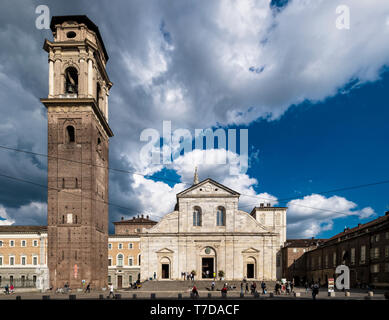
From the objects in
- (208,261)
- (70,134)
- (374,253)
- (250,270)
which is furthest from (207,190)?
(374,253)

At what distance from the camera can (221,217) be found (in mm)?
49219

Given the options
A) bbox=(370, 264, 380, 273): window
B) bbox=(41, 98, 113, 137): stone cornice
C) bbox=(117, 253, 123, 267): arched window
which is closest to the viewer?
bbox=(370, 264, 380, 273): window

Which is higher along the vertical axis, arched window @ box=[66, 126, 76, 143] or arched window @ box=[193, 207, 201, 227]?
arched window @ box=[66, 126, 76, 143]

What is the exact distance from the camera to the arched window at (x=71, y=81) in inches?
1775

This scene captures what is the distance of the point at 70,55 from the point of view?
43.8 metres

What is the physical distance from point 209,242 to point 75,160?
2010 centimetres

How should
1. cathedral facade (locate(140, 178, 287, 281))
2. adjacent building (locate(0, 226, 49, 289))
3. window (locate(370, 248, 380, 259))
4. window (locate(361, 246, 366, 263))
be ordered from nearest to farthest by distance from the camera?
window (locate(370, 248, 380, 259)) < window (locate(361, 246, 366, 263)) < cathedral facade (locate(140, 178, 287, 281)) < adjacent building (locate(0, 226, 49, 289))

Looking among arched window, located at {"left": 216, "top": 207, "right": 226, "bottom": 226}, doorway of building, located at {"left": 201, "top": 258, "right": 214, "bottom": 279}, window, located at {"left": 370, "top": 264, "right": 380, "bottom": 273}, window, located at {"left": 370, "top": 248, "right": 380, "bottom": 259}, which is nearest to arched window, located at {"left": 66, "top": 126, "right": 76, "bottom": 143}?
arched window, located at {"left": 216, "top": 207, "right": 226, "bottom": 226}

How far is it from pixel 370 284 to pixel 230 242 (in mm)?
16956

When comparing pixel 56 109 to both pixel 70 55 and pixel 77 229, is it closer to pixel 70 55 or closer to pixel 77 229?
pixel 70 55

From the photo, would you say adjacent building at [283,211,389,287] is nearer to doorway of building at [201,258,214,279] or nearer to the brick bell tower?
doorway of building at [201,258,214,279]

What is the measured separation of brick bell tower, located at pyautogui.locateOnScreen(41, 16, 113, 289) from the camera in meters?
40.1

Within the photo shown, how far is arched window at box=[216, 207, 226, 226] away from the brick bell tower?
15097 mm
